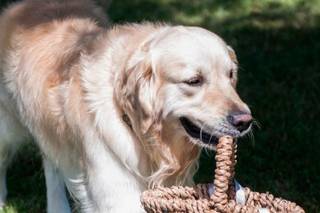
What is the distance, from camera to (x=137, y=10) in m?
9.76

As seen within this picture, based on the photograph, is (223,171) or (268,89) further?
(268,89)

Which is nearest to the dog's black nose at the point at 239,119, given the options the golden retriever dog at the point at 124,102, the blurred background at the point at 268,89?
the golden retriever dog at the point at 124,102

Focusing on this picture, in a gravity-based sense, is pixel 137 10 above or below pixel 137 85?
below

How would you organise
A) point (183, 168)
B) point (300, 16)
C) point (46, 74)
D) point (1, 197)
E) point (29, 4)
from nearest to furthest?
point (183, 168), point (46, 74), point (29, 4), point (1, 197), point (300, 16)

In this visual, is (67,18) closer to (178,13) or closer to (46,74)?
(46,74)

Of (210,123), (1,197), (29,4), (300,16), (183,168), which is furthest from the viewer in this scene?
(300,16)

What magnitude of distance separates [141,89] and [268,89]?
3589mm

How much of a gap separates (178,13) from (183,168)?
5.13 m

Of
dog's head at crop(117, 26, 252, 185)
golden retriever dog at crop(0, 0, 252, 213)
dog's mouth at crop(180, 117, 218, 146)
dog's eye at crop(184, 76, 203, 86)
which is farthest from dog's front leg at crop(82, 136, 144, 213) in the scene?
dog's eye at crop(184, 76, 203, 86)

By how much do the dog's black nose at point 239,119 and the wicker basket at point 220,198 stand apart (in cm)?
8

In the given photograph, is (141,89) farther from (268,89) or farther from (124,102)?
(268,89)

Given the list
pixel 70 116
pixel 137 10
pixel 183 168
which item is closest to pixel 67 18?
pixel 70 116

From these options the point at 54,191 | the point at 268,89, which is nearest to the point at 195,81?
the point at 54,191

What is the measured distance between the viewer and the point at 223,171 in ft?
13.4
